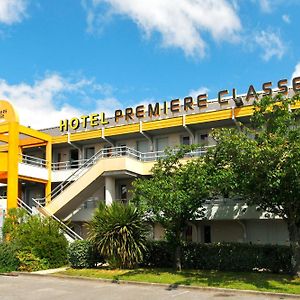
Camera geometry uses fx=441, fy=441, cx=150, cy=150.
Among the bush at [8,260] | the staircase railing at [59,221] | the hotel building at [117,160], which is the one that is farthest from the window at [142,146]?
the bush at [8,260]

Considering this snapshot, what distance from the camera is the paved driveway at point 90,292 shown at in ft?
46.1

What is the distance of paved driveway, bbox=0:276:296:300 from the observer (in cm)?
1404

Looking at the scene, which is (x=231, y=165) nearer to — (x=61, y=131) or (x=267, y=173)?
(x=267, y=173)

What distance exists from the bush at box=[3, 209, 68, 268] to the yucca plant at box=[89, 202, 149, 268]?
254cm

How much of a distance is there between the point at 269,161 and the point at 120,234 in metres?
7.95

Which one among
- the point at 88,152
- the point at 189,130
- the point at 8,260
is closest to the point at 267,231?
the point at 189,130

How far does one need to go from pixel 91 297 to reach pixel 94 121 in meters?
19.7

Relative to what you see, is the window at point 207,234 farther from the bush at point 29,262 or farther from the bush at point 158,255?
the bush at point 29,262

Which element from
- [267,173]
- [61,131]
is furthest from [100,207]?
[61,131]

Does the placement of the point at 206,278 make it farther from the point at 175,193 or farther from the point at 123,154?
the point at 123,154

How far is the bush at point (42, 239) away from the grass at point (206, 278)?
194cm

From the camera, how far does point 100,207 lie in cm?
2078

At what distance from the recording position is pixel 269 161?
14820 mm

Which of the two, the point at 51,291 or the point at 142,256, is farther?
the point at 142,256
